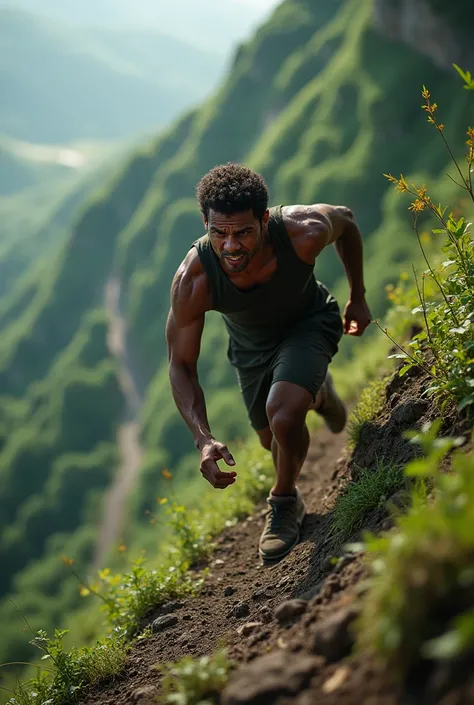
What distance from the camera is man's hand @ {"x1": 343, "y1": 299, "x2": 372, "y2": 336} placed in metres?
5.43

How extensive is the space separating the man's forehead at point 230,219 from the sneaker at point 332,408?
158 centimetres

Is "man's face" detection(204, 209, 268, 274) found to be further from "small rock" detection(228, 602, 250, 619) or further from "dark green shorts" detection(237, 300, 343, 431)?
"small rock" detection(228, 602, 250, 619)

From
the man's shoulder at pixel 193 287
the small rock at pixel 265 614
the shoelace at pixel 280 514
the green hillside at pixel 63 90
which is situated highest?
the green hillside at pixel 63 90

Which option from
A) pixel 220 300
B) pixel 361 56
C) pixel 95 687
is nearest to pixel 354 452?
pixel 220 300

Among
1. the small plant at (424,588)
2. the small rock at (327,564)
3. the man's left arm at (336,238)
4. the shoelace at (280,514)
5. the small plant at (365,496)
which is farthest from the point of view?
the shoelace at (280,514)

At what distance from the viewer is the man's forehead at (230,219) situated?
443cm

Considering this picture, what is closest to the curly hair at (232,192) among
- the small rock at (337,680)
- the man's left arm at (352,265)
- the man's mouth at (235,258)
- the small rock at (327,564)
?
the man's mouth at (235,258)

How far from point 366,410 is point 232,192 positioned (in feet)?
5.75

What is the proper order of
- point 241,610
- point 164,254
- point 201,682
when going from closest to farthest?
point 201,682
point 241,610
point 164,254

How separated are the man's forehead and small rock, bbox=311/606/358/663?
2559 millimetres

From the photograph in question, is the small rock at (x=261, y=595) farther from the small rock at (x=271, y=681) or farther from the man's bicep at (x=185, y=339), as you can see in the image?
the small rock at (x=271, y=681)

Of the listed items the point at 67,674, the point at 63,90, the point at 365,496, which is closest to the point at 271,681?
the point at 365,496

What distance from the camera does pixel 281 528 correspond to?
488 centimetres

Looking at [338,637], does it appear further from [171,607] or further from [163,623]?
[171,607]
